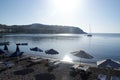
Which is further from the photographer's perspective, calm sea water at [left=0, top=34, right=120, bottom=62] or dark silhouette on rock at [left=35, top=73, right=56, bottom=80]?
calm sea water at [left=0, top=34, right=120, bottom=62]

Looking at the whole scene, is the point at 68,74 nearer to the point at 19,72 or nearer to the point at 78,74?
the point at 78,74

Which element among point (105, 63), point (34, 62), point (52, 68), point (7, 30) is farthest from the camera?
point (7, 30)

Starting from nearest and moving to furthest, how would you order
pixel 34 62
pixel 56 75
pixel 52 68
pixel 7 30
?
pixel 56 75 < pixel 52 68 < pixel 34 62 < pixel 7 30

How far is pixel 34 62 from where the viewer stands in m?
21.6

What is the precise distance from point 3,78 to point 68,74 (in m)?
6.91

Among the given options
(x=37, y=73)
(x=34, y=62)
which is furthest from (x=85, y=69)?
(x=34, y=62)

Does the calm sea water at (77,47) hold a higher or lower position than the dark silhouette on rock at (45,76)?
lower

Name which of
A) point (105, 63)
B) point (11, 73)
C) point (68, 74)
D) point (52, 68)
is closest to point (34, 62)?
point (52, 68)

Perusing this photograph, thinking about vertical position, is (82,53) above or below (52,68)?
above

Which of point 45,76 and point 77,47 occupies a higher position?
point 45,76

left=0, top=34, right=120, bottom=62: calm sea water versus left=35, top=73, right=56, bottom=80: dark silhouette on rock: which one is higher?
left=35, top=73, right=56, bottom=80: dark silhouette on rock

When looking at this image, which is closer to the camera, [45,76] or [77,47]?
[45,76]

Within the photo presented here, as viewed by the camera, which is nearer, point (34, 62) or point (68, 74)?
point (68, 74)

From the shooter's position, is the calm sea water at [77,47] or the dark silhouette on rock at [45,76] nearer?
the dark silhouette on rock at [45,76]
